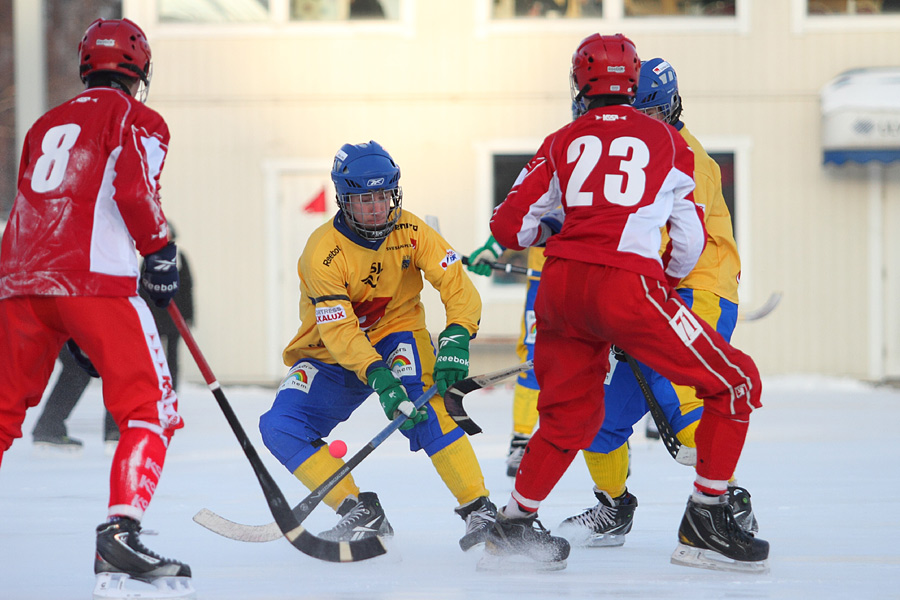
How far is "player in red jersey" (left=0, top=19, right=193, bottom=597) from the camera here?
2777mm

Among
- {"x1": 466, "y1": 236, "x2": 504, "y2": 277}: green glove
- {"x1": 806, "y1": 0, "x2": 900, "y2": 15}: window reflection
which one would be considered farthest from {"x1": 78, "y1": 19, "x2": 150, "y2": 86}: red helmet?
{"x1": 806, "y1": 0, "x2": 900, "y2": 15}: window reflection

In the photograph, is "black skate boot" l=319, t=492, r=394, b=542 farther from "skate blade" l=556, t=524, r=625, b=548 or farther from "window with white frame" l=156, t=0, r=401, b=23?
"window with white frame" l=156, t=0, r=401, b=23

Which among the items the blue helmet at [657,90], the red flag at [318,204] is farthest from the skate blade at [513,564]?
the red flag at [318,204]

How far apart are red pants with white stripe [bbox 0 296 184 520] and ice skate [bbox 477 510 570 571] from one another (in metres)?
0.99

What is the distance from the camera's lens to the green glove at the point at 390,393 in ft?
10.8

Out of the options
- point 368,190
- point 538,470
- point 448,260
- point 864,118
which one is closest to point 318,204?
point 864,118

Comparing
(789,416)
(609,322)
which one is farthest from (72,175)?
(789,416)

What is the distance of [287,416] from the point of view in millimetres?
3473

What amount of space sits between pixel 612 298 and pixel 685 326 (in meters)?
0.21

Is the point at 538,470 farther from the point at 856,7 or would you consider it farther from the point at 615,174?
the point at 856,7

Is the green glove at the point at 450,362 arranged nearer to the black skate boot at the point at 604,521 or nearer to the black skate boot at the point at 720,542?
the black skate boot at the point at 604,521

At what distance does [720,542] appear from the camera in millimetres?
3064

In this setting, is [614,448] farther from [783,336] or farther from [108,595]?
[783,336]

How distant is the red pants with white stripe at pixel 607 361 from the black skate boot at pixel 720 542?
71 millimetres
